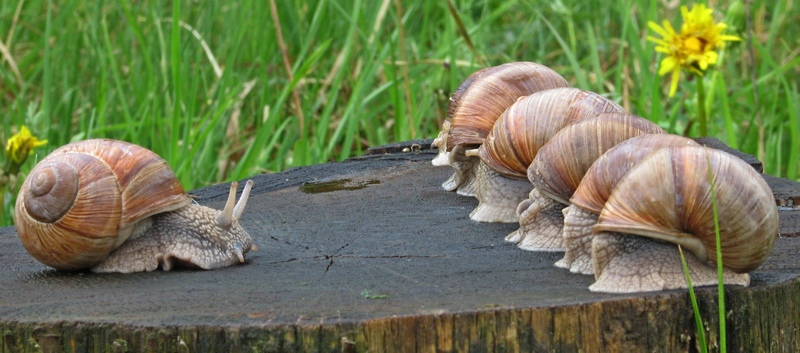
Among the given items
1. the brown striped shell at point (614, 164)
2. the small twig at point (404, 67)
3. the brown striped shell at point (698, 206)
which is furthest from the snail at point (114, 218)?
the small twig at point (404, 67)

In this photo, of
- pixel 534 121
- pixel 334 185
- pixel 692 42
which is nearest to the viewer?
pixel 534 121

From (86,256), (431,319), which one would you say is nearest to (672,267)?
(431,319)

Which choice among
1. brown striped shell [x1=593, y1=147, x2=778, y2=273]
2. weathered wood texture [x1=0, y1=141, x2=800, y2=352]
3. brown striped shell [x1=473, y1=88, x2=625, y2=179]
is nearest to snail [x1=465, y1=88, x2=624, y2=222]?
brown striped shell [x1=473, y1=88, x2=625, y2=179]

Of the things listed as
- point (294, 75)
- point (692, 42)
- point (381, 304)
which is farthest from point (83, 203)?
point (692, 42)

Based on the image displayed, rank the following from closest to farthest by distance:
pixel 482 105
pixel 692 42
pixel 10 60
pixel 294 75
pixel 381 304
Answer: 1. pixel 381 304
2. pixel 482 105
3. pixel 692 42
4. pixel 294 75
5. pixel 10 60

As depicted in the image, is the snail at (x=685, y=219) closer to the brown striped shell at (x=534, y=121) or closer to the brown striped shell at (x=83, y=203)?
the brown striped shell at (x=534, y=121)

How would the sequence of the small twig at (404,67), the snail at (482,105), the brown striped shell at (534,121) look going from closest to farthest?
1. the brown striped shell at (534,121)
2. the snail at (482,105)
3. the small twig at (404,67)

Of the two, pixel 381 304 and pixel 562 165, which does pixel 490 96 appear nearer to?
pixel 562 165

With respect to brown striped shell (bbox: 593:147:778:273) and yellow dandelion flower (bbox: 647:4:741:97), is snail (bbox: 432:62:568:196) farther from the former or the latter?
brown striped shell (bbox: 593:147:778:273)
